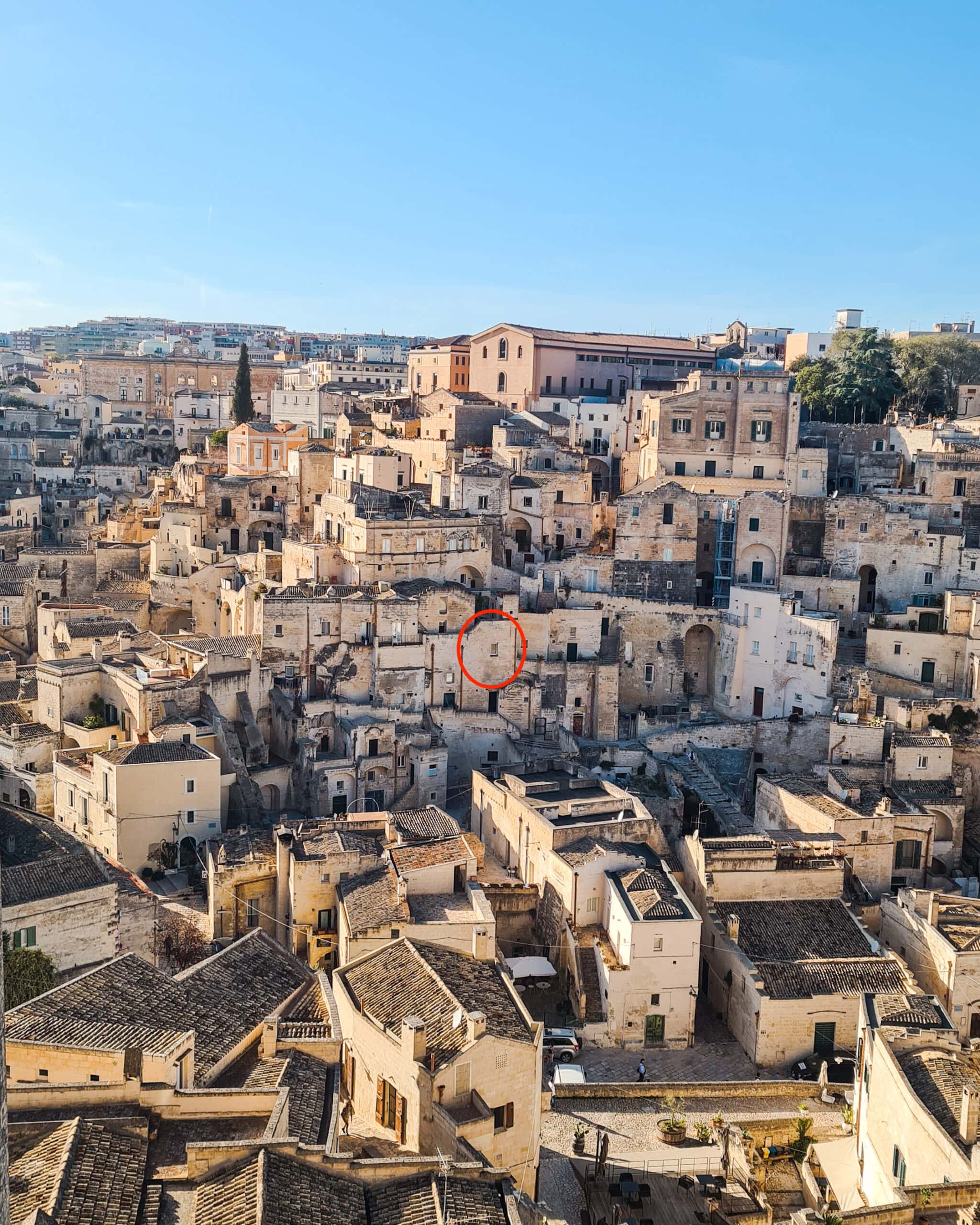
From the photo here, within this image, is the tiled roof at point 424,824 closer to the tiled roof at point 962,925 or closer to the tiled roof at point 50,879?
the tiled roof at point 50,879

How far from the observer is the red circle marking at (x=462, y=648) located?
136 ft

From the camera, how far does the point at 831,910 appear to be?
30.8 meters

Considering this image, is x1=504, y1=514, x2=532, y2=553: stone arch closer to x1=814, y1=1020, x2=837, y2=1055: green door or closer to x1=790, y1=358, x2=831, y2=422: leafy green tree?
x1=790, y1=358, x2=831, y2=422: leafy green tree

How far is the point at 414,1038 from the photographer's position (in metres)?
19.0

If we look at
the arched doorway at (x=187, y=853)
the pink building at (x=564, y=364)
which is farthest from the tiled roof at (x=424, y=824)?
the pink building at (x=564, y=364)

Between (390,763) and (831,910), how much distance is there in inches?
544

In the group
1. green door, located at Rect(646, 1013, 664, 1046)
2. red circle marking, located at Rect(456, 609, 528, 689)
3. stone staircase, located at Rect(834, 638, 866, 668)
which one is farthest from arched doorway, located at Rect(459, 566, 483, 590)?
green door, located at Rect(646, 1013, 664, 1046)

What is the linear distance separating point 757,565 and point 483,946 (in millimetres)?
25012

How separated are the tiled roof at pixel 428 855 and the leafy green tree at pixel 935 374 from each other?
44148 millimetres

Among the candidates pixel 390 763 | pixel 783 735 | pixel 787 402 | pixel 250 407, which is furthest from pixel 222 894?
pixel 250 407

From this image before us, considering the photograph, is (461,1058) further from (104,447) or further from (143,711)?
(104,447)

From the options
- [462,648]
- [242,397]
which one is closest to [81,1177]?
[462,648]

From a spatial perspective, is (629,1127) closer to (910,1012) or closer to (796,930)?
(910,1012)

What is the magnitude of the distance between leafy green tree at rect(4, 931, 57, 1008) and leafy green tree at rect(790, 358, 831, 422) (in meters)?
46.9
